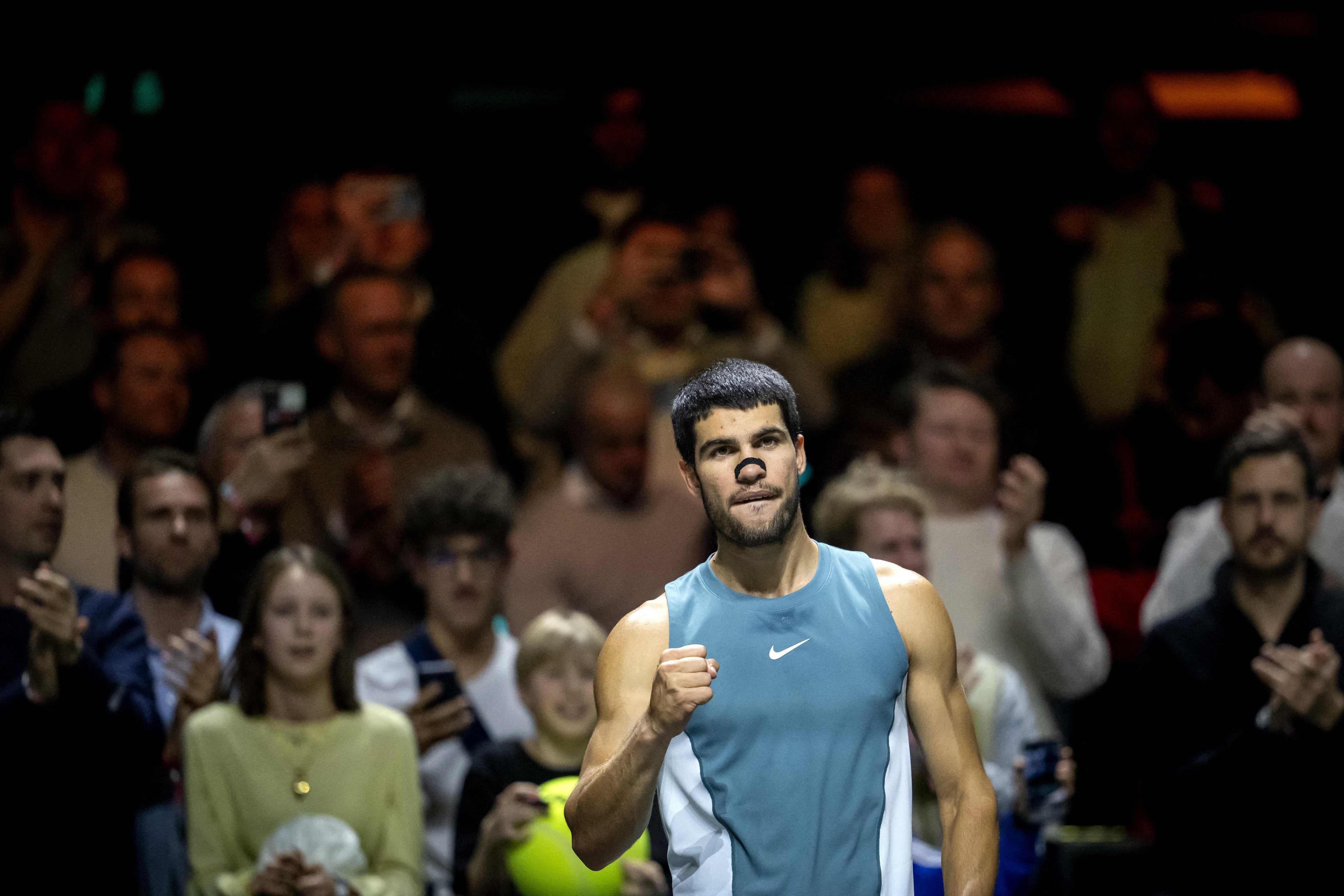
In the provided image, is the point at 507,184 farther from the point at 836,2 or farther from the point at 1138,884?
the point at 1138,884

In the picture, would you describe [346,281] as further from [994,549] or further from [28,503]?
[994,549]

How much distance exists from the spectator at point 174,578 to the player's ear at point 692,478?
2037 millimetres

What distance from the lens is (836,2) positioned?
720 cm

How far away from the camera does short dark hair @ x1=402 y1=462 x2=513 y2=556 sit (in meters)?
4.91

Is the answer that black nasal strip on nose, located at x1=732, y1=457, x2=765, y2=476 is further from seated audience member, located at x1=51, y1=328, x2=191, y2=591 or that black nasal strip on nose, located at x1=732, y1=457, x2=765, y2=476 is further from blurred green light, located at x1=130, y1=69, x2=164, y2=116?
blurred green light, located at x1=130, y1=69, x2=164, y2=116

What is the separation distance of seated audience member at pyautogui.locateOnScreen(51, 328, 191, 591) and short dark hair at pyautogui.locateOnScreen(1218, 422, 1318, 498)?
3408 mm

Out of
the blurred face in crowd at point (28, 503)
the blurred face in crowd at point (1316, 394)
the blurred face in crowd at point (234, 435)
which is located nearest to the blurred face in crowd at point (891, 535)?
the blurred face in crowd at point (1316, 394)

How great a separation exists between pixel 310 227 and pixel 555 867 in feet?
10.8

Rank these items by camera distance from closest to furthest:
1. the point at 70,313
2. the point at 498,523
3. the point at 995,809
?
the point at 995,809
the point at 498,523
the point at 70,313

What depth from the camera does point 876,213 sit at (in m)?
6.77

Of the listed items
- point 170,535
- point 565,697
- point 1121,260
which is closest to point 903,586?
point 565,697

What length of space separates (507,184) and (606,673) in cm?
441

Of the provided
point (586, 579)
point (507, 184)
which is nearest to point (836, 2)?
point (507, 184)

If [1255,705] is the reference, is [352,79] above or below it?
above
